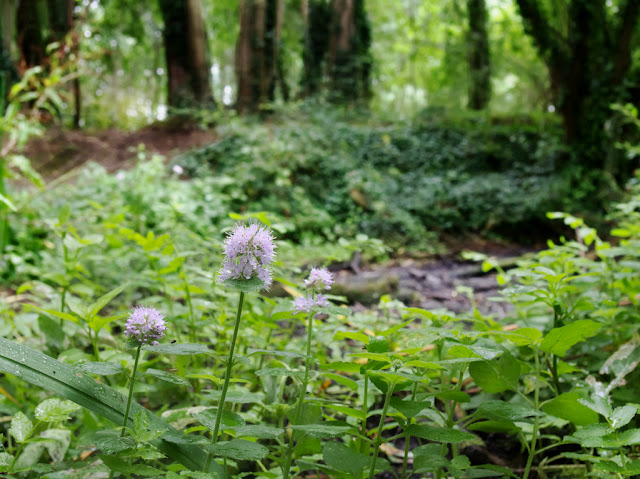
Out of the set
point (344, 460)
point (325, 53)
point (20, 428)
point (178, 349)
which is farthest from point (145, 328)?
point (325, 53)

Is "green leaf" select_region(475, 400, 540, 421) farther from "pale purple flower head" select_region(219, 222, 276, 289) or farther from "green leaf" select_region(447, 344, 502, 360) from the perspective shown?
"pale purple flower head" select_region(219, 222, 276, 289)

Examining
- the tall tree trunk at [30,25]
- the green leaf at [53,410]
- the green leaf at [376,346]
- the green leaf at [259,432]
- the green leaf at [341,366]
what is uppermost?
the tall tree trunk at [30,25]

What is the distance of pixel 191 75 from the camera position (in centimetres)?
941

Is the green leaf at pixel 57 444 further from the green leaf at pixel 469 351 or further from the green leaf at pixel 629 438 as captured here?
the green leaf at pixel 629 438

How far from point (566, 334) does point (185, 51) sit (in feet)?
32.8

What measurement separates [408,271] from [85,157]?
586 cm

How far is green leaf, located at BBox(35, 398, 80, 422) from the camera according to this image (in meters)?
0.75

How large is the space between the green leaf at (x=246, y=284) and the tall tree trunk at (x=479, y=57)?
11429 millimetres

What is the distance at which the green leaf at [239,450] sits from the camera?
2.29 feet

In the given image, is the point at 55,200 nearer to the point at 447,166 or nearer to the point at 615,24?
the point at 447,166

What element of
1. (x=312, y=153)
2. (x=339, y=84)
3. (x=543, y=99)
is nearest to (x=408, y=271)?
(x=312, y=153)

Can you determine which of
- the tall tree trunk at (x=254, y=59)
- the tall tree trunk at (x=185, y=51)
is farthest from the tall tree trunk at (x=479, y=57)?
the tall tree trunk at (x=185, y=51)

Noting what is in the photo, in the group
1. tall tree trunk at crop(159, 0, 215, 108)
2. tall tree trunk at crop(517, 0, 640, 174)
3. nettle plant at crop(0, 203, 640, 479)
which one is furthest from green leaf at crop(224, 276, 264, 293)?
tall tree trunk at crop(159, 0, 215, 108)

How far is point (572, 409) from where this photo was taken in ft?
2.94
